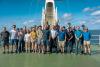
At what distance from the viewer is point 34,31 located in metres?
17.0

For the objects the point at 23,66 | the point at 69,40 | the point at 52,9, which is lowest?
the point at 23,66

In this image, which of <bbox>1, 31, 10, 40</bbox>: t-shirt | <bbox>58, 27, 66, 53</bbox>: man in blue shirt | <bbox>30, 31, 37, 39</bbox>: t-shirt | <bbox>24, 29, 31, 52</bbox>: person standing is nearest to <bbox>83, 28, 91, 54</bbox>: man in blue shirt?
<bbox>58, 27, 66, 53</bbox>: man in blue shirt

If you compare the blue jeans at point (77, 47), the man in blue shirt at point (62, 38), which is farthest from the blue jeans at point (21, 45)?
the blue jeans at point (77, 47)

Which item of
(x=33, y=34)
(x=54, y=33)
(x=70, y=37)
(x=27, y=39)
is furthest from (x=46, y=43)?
(x=70, y=37)

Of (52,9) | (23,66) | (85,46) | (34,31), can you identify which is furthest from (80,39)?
(52,9)

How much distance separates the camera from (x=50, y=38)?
55.8 ft

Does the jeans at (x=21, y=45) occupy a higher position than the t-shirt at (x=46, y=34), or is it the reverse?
the t-shirt at (x=46, y=34)

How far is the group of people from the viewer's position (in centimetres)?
1666

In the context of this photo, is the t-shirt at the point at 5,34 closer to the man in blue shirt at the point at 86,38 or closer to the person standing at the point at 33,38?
the person standing at the point at 33,38

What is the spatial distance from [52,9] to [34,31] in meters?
9.68

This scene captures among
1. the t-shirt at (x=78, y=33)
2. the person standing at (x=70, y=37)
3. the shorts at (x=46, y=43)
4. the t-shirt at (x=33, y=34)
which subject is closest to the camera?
the t-shirt at (x=78, y=33)

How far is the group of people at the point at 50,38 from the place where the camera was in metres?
16.7

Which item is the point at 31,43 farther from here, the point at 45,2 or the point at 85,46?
the point at 45,2

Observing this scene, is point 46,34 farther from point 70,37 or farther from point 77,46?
point 77,46
